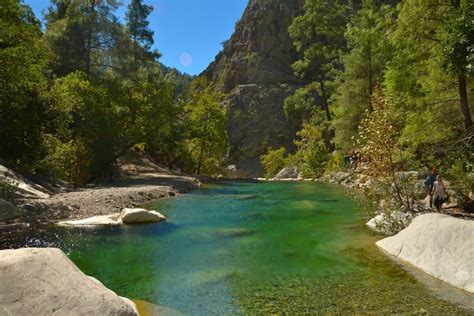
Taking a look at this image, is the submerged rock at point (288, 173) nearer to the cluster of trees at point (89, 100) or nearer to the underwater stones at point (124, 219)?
the cluster of trees at point (89, 100)

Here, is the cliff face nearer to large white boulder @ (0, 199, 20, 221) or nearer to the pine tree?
the pine tree

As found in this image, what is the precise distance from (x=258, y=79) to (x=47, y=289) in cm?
8172

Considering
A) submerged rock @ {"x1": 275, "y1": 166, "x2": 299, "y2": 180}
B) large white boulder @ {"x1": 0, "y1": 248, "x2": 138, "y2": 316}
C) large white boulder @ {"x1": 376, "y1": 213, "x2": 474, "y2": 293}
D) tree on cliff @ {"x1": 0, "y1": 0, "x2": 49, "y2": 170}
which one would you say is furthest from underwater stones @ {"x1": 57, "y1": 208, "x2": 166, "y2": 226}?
submerged rock @ {"x1": 275, "y1": 166, "x2": 299, "y2": 180}

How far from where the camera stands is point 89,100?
1291 inches

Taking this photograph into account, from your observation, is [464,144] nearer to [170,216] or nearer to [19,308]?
[170,216]

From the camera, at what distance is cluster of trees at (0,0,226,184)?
74.5ft

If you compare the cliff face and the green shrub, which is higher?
the cliff face

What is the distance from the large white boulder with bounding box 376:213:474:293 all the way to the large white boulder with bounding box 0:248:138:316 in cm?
729

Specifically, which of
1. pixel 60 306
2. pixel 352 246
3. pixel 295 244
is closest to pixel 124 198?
pixel 295 244

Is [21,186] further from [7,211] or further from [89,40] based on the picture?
[89,40]

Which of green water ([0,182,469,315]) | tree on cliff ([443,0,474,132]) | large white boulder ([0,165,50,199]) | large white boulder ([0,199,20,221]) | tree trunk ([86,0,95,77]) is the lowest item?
green water ([0,182,469,315])

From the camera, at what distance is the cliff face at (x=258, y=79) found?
7956 centimetres

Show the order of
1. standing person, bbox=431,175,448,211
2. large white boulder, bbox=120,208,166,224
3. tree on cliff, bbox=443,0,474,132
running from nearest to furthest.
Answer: tree on cliff, bbox=443,0,474,132 → standing person, bbox=431,175,448,211 → large white boulder, bbox=120,208,166,224

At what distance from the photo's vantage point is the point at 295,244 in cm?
1421
